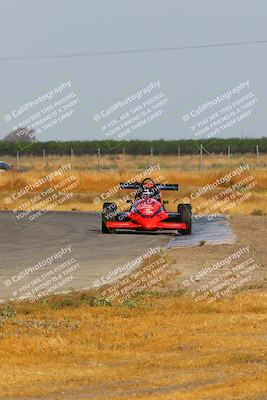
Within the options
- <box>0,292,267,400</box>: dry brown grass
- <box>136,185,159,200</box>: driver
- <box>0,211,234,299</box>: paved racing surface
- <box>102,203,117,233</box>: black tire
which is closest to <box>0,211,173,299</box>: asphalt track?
<box>0,211,234,299</box>: paved racing surface

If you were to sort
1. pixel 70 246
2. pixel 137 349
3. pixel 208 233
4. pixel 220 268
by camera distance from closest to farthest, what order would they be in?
pixel 137 349
pixel 220 268
pixel 70 246
pixel 208 233

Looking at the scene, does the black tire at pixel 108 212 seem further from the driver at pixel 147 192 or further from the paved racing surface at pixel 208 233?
the paved racing surface at pixel 208 233

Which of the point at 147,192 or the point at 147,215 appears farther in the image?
the point at 147,192

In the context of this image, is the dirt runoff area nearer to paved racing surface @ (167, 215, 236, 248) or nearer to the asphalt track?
paved racing surface @ (167, 215, 236, 248)

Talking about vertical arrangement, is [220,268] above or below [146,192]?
below

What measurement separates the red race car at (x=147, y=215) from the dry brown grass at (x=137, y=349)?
1270 centimetres

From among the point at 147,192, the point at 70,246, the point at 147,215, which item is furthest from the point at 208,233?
the point at 70,246

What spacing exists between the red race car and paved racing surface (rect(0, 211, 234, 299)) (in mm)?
316

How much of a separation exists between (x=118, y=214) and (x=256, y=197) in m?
16.7

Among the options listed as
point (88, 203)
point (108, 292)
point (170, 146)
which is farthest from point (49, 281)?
point (170, 146)

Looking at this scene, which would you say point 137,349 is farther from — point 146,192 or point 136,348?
point 146,192

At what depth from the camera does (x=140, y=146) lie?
346 ft

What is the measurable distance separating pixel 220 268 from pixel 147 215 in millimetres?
8837

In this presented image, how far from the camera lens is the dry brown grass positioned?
394 inches
